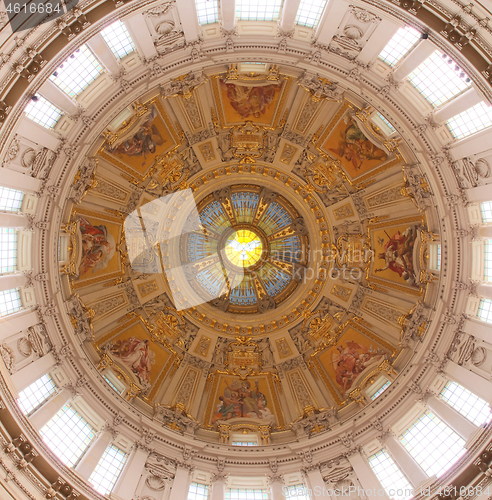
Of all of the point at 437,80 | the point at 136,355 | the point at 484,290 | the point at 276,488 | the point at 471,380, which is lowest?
the point at 276,488

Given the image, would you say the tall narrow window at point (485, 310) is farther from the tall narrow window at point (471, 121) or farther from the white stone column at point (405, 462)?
the tall narrow window at point (471, 121)

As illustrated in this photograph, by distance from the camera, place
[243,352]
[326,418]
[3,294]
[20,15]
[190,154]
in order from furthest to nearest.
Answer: [243,352]
[190,154]
[326,418]
[3,294]
[20,15]

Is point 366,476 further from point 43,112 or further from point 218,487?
point 43,112

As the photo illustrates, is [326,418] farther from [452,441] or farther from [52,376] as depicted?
[52,376]

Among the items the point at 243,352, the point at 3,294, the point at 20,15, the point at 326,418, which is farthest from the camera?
the point at 243,352

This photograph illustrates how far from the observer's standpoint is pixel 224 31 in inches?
754

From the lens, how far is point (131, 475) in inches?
769

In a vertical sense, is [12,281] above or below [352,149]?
below

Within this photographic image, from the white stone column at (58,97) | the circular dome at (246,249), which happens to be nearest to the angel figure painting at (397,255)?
the circular dome at (246,249)

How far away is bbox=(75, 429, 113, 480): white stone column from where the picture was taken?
59.8ft

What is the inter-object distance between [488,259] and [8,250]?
22148 mm

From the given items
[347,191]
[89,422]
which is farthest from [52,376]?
[347,191]

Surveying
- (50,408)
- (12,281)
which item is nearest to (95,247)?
(12,281)

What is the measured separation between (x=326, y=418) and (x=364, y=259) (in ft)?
34.5
